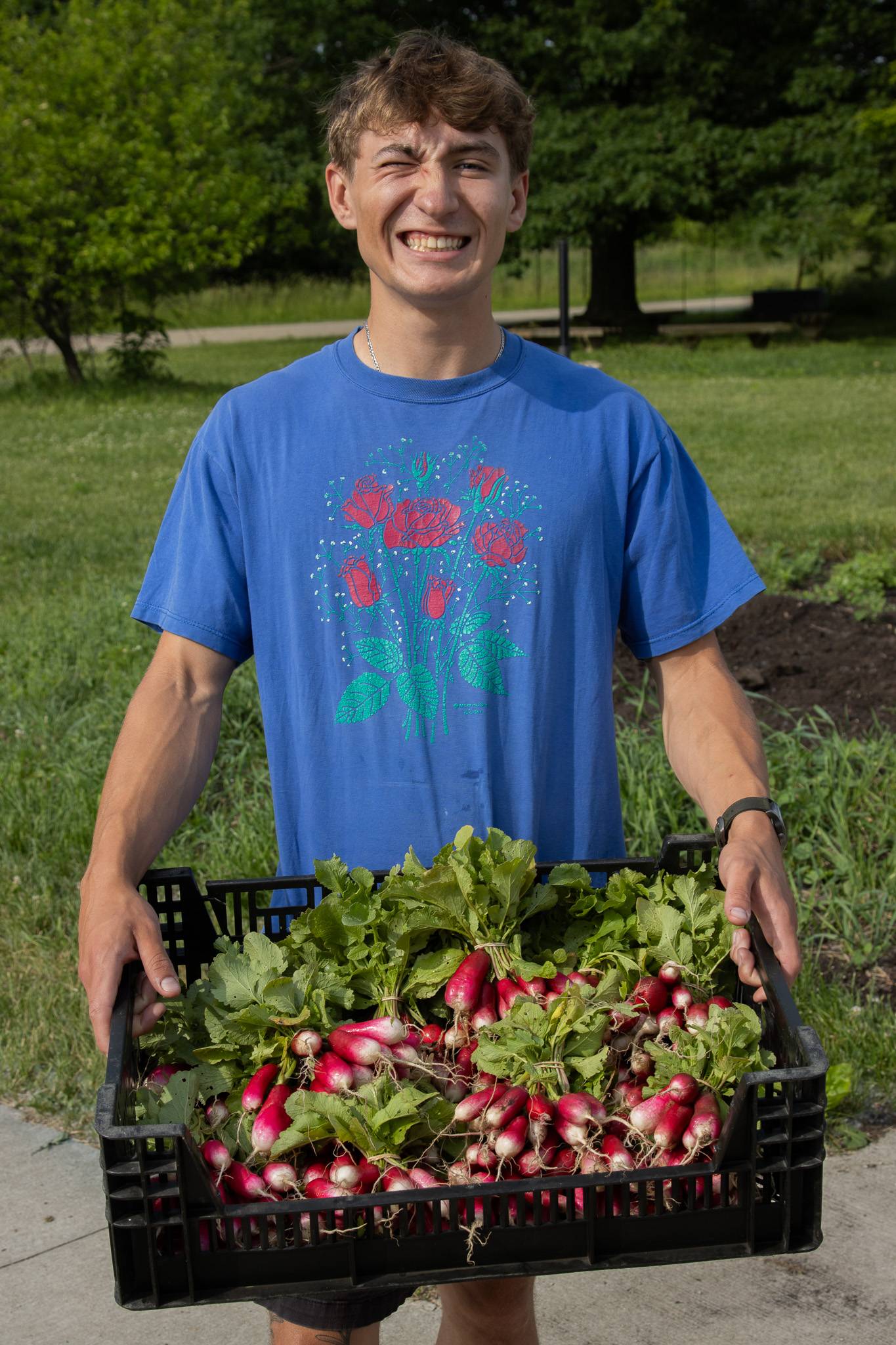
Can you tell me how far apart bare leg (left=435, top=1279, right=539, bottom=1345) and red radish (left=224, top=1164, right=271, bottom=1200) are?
675 millimetres

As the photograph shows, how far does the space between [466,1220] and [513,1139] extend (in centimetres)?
18

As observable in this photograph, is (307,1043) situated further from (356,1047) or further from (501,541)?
(501,541)

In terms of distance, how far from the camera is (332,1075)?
5.74ft

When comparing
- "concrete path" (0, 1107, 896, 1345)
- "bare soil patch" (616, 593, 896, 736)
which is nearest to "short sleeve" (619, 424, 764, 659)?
"concrete path" (0, 1107, 896, 1345)

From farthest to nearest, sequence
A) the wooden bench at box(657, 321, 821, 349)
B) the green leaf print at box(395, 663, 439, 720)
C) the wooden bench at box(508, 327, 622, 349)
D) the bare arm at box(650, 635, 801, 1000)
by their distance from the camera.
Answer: the wooden bench at box(508, 327, 622, 349) → the wooden bench at box(657, 321, 821, 349) → the green leaf print at box(395, 663, 439, 720) → the bare arm at box(650, 635, 801, 1000)

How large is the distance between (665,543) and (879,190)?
78.1 feet

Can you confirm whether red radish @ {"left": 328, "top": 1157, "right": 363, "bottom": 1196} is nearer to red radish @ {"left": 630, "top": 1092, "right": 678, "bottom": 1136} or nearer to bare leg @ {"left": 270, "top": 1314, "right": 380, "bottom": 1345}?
red radish @ {"left": 630, "top": 1092, "right": 678, "bottom": 1136}

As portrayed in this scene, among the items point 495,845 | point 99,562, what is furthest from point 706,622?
point 99,562

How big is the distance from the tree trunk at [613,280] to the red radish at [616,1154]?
1093 inches

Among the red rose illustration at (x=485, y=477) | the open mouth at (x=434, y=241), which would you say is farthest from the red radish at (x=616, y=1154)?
the open mouth at (x=434, y=241)

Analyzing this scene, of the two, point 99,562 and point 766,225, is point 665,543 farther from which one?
point 766,225

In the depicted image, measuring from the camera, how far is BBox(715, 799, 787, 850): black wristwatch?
1938 millimetres

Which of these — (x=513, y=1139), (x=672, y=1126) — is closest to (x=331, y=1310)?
(x=513, y=1139)

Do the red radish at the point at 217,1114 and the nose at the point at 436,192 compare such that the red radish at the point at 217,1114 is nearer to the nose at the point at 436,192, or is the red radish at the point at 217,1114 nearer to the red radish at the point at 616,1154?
the red radish at the point at 616,1154
